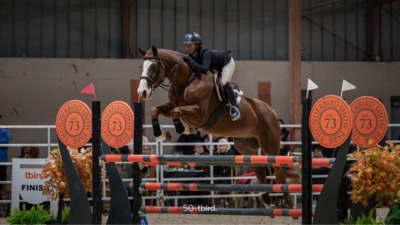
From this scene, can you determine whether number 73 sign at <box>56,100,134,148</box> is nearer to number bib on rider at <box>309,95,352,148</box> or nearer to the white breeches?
the white breeches

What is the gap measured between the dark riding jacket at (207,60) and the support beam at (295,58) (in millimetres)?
4619

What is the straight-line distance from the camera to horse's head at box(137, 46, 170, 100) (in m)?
4.52

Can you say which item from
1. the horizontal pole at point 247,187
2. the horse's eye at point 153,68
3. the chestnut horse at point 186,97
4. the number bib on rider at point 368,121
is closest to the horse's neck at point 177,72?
the chestnut horse at point 186,97

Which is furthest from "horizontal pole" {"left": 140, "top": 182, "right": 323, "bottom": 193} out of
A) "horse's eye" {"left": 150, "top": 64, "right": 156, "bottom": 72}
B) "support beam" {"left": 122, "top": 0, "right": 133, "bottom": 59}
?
"support beam" {"left": 122, "top": 0, "right": 133, "bottom": 59}

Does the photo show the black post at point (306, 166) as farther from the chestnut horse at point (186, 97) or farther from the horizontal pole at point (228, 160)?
the chestnut horse at point (186, 97)

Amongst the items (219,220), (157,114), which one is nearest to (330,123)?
(157,114)

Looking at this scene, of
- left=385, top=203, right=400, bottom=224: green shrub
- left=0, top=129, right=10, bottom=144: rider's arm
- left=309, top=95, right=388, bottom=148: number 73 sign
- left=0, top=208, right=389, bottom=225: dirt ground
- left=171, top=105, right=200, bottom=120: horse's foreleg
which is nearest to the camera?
left=385, top=203, right=400, bottom=224: green shrub

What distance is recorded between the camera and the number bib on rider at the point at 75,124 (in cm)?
493

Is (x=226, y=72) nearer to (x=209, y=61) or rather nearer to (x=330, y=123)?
(x=209, y=61)

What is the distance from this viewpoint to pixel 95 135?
4.73 m

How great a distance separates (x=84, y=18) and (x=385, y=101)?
7.09 meters

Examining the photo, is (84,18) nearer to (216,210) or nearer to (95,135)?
(95,135)

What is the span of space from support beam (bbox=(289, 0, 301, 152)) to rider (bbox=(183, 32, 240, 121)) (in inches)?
182

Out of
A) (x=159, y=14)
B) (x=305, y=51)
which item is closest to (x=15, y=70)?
(x=159, y=14)
